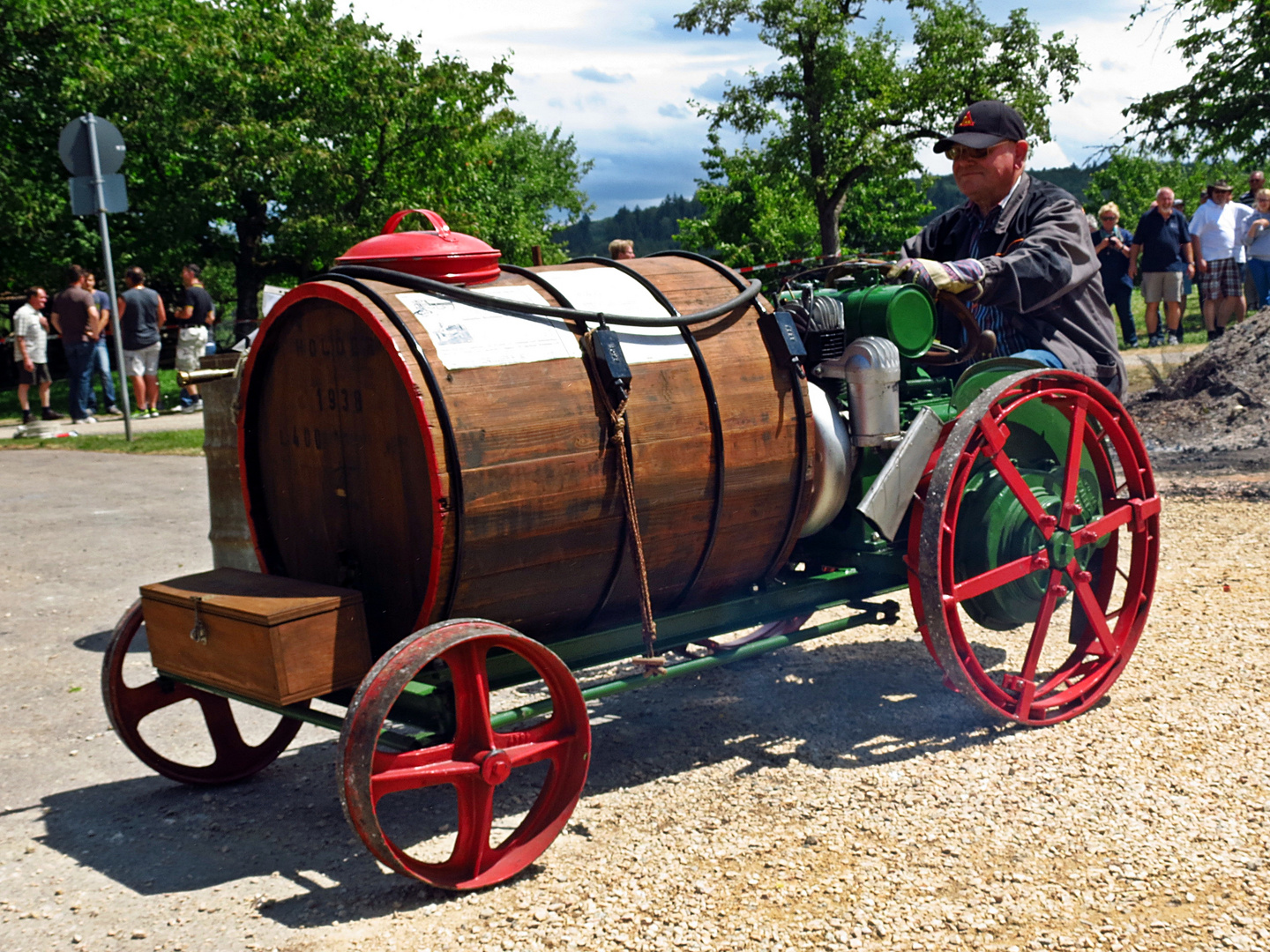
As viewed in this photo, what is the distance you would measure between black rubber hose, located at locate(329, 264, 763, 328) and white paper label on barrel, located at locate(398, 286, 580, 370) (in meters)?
0.02

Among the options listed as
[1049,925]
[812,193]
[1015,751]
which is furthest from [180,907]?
[812,193]

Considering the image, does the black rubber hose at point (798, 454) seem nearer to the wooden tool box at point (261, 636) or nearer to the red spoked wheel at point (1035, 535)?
the red spoked wheel at point (1035, 535)

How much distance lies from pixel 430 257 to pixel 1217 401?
338 inches

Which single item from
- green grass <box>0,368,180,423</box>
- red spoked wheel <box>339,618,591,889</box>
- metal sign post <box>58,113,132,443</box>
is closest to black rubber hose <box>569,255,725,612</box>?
red spoked wheel <box>339,618,591,889</box>

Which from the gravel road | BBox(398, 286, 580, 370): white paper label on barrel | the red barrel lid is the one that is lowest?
the gravel road

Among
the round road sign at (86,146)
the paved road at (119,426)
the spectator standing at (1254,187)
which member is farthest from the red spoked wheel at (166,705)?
the spectator standing at (1254,187)

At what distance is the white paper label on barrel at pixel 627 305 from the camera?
349 centimetres

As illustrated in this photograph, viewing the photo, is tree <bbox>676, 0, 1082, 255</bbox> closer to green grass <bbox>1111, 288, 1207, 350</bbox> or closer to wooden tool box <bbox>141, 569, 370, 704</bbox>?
green grass <bbox>1111, 288, 1207, 350</bbox>

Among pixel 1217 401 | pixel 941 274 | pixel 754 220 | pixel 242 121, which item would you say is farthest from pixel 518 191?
pixel 941 274

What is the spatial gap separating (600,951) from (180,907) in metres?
1.07

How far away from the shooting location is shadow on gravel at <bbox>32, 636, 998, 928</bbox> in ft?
10.7

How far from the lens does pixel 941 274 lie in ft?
13.6

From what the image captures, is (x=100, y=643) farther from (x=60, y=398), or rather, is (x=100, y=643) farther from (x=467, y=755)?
(x=60, y=398)

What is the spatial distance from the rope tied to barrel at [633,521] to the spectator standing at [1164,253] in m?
11.6
